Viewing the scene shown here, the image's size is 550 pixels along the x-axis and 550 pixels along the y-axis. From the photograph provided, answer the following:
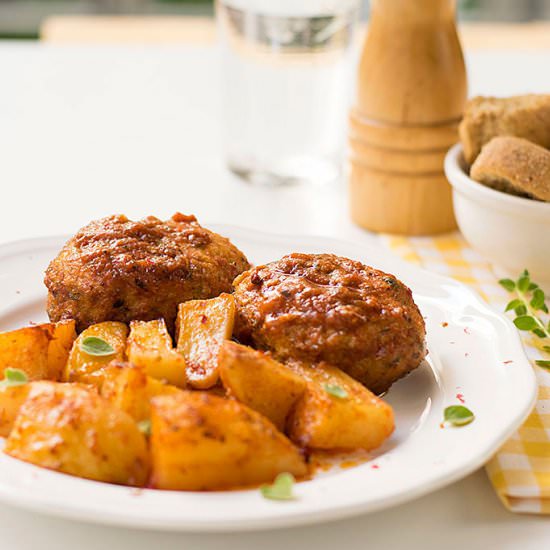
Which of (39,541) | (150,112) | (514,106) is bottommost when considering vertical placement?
(150,112)

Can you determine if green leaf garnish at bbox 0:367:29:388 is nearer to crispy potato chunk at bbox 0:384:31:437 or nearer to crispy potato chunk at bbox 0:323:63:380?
crispy potato chunk at bbox 0:384:31:437

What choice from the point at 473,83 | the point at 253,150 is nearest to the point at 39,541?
the point at 253,150

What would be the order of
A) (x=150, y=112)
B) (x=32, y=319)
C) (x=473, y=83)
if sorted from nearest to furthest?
1. (x=32, y=319)
2. (x=150, y=112)
3. (x=473, y=83)

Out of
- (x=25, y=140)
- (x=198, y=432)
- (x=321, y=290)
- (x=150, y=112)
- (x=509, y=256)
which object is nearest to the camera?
(x=198, y=432)

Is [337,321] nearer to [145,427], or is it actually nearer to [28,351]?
[145,427]

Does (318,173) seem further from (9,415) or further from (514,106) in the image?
(9,415)

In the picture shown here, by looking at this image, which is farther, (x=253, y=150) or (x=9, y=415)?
(x=253, y=150)

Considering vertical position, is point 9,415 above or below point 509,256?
above
